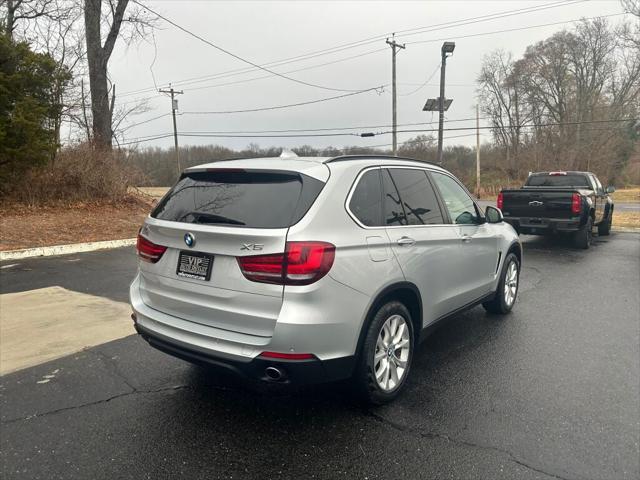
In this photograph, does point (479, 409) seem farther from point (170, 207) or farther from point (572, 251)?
point (572, 251)

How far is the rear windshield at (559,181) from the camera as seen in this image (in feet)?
37.4

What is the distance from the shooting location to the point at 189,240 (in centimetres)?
276

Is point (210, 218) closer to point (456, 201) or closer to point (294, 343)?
point (294, 343)

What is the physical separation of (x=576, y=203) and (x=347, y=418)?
342 inches

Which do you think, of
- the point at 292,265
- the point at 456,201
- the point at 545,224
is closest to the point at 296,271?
the point at 292,265

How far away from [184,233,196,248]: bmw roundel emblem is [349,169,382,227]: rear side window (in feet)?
3.42

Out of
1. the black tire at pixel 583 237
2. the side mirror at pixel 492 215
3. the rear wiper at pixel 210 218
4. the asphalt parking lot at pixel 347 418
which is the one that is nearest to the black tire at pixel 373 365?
the asphalt parking lot at pixel 347 418

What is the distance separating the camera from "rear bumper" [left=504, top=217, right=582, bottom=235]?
9578mm

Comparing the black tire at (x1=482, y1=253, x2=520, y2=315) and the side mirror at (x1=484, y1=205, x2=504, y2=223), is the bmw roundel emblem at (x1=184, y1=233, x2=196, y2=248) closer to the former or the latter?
the side mirror at (x1=484, y1=205, x2=504, y2=223)

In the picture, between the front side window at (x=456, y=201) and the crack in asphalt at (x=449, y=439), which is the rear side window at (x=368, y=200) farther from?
the crack in asphalt at (x=449, y=439)

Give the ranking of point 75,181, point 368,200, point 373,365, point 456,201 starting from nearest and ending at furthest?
1. point 373,365
2. point 368,200
3. point 456,201
4. point 75,181

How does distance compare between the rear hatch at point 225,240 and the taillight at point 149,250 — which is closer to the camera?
the rear hatch at point 225,240

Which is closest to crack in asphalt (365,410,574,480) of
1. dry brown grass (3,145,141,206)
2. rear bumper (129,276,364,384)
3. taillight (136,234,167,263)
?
rear bumper (129,276,364,384)

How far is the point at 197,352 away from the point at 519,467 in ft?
6.63
